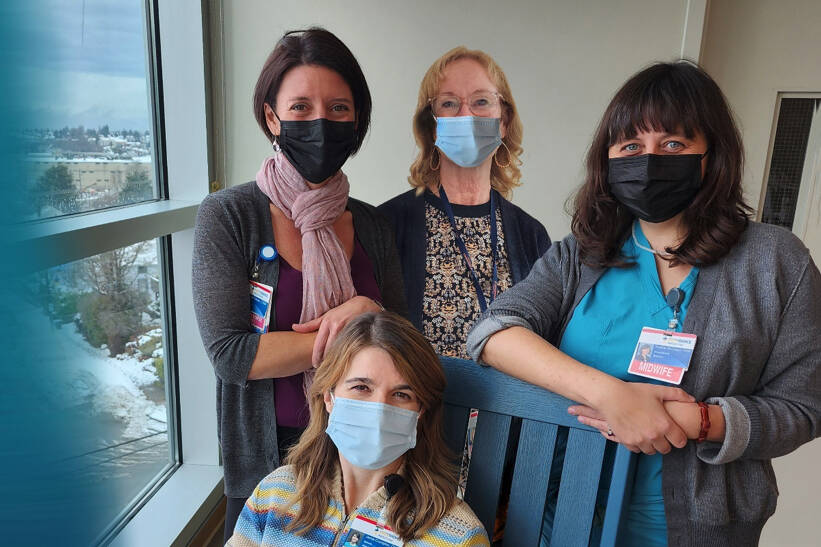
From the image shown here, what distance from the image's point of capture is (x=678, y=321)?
1219 millimetres

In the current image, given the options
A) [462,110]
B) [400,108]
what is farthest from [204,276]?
[400,108]

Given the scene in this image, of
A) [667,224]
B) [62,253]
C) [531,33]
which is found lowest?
[62,253]

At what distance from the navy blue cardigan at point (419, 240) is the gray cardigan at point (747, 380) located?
689mm

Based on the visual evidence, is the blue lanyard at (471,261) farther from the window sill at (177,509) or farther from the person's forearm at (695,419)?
the window sill at (177,509)

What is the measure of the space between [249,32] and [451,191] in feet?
3.86

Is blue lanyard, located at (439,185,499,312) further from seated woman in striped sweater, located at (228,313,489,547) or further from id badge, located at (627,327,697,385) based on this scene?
id badge, located at (627,327,697,385)

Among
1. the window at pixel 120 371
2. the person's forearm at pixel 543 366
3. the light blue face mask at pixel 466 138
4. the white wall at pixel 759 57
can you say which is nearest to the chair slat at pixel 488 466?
the person's forearm at pixel 543 366

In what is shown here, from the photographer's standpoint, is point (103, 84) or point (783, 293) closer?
point (783, 293)

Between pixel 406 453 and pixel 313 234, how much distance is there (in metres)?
0.60

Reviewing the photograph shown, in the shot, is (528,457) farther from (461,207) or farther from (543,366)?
(461,207)

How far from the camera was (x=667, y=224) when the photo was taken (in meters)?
1.32

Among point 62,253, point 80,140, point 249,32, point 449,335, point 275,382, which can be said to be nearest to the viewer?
point 275,382

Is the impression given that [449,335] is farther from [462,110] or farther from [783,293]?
[783,293]

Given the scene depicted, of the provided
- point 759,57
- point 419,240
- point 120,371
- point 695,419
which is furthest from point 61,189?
point 759,57
